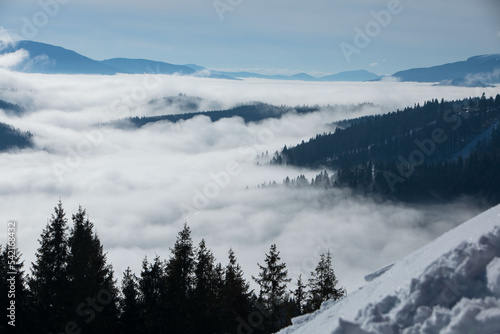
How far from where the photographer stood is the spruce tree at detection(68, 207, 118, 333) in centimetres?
2448

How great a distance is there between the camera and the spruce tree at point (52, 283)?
81.4ft

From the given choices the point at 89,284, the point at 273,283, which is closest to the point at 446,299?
the point at 89,284

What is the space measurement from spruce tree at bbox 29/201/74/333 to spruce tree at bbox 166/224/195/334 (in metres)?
5.88

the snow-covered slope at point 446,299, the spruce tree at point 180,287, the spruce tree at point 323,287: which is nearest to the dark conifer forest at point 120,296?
the spruce tree at point 180,287

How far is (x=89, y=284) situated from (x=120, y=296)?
17.5 ft

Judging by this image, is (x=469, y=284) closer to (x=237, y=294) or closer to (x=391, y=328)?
(x=391, y=328)

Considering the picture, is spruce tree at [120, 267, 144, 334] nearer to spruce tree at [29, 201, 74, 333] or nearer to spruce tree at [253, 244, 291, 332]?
spruce tree at [29, 201, 74, 333]

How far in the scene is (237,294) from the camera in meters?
27.3

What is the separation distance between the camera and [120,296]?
96.7 ft

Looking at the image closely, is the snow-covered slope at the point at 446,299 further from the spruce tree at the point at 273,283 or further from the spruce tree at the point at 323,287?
the spruce tree at the point at 323,287

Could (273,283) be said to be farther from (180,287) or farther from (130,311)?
(130,311)

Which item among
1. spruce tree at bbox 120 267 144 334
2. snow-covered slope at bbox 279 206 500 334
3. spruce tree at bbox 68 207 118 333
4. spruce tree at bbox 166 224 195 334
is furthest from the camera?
spruce tree at bbox 120 267 144 334

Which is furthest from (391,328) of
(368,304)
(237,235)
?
(237,235)

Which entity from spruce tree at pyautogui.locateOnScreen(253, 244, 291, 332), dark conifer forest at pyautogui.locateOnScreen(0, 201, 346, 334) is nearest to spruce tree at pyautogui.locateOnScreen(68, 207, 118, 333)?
dark conifer forest at pyautogui.locateOnScreen(0, 201, 346, 334)
